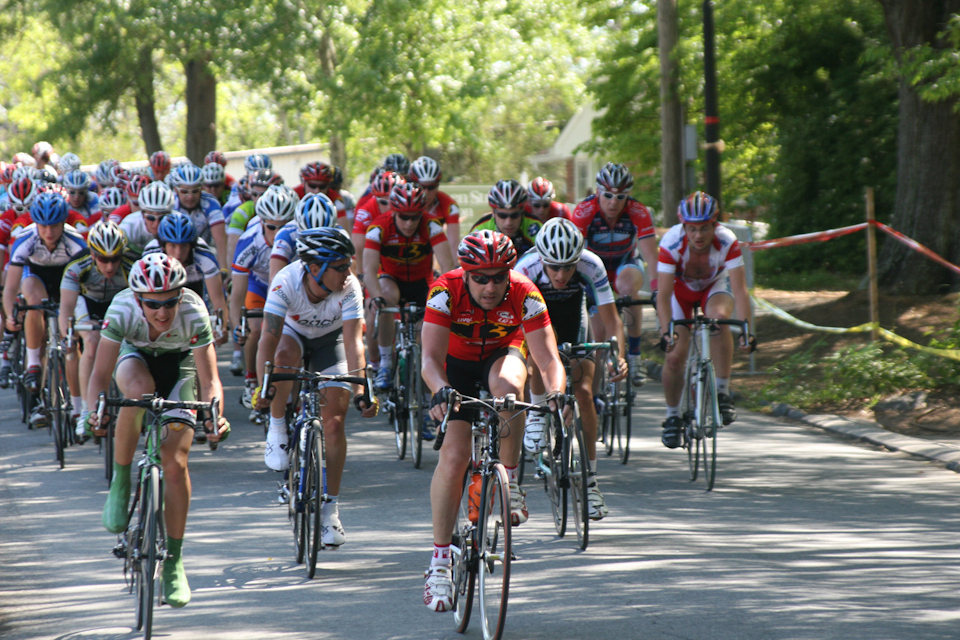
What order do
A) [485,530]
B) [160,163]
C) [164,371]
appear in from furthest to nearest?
[160,163] < [164,371] < [485,530]

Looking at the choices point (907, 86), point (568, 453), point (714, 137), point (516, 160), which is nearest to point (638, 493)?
point (568, 453)

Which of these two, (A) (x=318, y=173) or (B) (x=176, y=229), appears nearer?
(B) (x=176, y=229)

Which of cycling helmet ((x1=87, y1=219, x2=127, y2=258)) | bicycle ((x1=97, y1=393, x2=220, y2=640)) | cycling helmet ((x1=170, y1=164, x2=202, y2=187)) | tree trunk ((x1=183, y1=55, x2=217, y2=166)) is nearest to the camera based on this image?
bicycle ((x1=97, y1=393, x2=220, y2=640))

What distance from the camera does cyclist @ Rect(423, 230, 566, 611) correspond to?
5.40 m

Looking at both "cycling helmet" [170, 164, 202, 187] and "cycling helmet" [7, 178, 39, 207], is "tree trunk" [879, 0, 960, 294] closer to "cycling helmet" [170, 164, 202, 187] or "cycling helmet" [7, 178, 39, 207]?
"cycling helmet" [170, 164, 202, 187]

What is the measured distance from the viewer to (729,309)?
8.80 metres

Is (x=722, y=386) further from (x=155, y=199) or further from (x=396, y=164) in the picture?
(x=396, y=164)

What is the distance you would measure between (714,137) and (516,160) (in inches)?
1765

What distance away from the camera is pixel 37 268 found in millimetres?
10047

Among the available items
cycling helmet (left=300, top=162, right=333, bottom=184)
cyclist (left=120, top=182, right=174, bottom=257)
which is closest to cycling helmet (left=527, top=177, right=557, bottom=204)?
cycling helmet (left=300, top=162, right=333, bottom=184)

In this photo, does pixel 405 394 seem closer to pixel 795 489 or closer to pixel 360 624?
pixel 795 489

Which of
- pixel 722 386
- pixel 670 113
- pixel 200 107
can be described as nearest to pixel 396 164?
pixel 670 113

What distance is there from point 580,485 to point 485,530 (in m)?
1.75

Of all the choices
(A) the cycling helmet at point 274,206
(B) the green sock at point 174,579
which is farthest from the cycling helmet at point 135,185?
(B) the green sock at point 174,579
